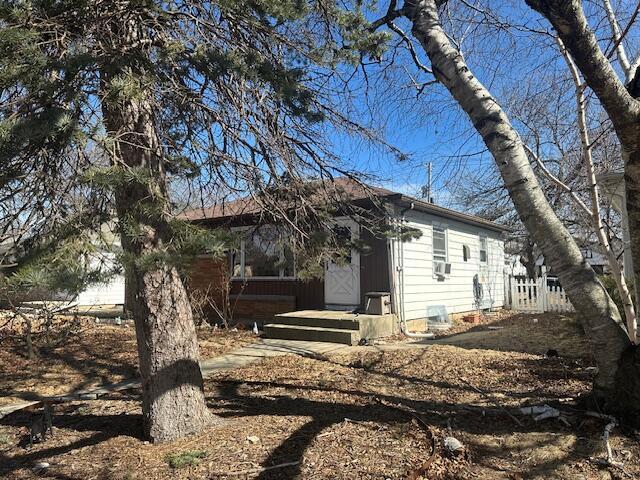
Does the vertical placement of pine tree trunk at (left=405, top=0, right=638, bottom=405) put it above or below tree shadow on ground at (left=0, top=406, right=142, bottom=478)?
above

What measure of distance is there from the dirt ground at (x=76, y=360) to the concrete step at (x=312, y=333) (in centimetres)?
55

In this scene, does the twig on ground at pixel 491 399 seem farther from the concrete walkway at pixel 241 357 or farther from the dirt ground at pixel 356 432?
the concrete walkway at pixel 241 357

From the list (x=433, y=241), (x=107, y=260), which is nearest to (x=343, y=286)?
(x=433, y=241)

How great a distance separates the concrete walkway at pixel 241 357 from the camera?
6.35 meters

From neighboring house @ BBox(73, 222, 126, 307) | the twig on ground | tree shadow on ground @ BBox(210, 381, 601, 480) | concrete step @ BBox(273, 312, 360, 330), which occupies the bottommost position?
tree shadow on ground @ BBox(210, 381, 601, 480)

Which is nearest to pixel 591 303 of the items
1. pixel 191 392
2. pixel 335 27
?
pixel 191 392

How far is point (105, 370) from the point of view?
7930 mm

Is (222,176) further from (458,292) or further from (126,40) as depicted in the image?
(458,292)

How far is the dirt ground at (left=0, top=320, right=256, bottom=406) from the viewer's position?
23.2 ft

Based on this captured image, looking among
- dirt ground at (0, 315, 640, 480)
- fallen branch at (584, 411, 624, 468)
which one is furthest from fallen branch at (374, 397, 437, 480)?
fallen branch at (584, 411, 624, 468)

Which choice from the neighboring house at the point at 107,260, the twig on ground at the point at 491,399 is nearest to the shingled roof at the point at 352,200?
the neighboring house at the point at 107,260

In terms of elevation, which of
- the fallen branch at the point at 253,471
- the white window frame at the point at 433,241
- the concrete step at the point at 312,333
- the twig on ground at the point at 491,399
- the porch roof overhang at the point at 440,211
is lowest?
the fallen branch at the point at 253,471

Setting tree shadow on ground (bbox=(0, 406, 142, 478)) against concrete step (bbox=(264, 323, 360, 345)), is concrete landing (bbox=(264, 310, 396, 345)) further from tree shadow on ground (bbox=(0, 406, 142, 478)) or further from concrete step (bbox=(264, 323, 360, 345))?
tree shadow on ground (bbox=(0, 406, 142, 478))

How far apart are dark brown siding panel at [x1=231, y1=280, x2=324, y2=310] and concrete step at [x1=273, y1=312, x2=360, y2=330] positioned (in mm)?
960
